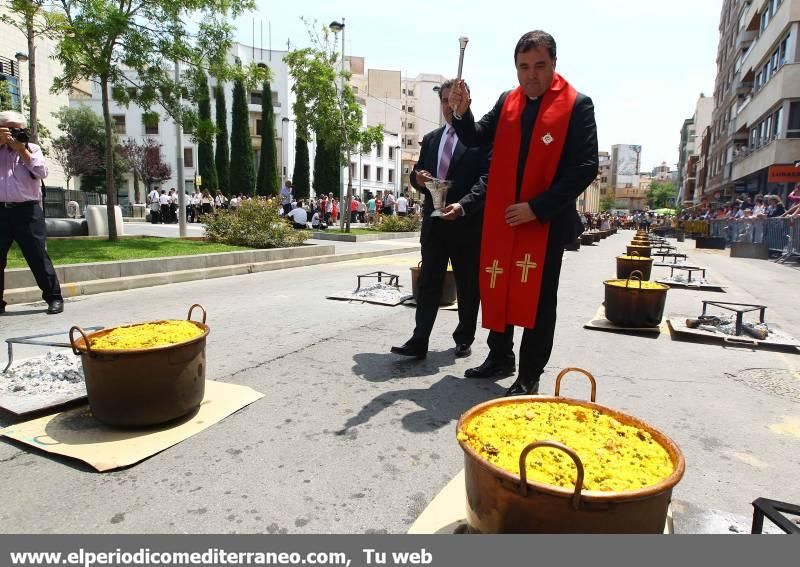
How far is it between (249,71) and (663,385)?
11.7 metres

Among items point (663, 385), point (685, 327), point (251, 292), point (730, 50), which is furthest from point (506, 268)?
point (730, 50)

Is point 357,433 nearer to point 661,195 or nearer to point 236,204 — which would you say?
point 236,204

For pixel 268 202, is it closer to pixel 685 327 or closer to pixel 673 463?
pixel 685 327

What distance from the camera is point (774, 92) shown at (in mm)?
28734

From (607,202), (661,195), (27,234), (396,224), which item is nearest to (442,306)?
(27,234)

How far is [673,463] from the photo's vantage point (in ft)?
5.50

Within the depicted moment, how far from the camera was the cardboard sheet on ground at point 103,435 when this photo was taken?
2551mm

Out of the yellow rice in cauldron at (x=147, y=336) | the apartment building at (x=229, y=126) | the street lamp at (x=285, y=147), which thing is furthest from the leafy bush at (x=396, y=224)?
the street lamp at (x=285, y=147)

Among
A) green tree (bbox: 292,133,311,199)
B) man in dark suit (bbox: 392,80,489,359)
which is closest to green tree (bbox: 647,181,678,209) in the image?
green tree (bbox: 292,133,311,199)

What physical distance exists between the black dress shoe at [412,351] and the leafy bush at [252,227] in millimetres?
9323

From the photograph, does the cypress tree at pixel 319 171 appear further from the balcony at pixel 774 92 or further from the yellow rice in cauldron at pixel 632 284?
the yellow rice in cauldron at pixel 632 284

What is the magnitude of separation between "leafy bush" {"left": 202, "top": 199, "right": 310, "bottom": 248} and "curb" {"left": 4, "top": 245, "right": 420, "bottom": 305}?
3.88 feet

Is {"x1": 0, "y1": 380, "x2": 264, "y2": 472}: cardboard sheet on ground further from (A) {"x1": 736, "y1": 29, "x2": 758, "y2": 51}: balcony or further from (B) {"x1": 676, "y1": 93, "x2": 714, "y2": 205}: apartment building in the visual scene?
(B) {"x1": 676, "y1": 93, "x2": 714, "y2": 205}: apartment building

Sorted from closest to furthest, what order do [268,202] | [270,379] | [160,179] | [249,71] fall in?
[270,379], [249,71], [268,202], [160,179]
